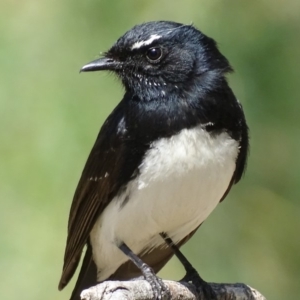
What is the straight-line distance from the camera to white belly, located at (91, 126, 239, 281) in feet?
9.53

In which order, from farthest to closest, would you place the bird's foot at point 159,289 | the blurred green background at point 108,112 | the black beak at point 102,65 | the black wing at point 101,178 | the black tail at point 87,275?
the blurred green background at point 108,112
the black tail at point 87,275
the black beak at point 102,65
the black wing at point 101,178
the bird's foot at point 159,289

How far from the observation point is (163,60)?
10.1 feet

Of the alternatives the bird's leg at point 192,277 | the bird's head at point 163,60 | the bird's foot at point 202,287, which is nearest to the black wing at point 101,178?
the bird's head at point 163,60

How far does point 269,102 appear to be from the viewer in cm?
429

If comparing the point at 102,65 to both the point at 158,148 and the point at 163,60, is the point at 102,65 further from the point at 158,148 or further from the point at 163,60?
the point at 158,148

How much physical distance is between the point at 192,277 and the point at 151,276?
12.9 inches

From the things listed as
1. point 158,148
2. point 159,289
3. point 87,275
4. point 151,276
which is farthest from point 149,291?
point 87,275

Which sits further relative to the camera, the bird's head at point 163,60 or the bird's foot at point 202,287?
the bird's foot at point 202,287

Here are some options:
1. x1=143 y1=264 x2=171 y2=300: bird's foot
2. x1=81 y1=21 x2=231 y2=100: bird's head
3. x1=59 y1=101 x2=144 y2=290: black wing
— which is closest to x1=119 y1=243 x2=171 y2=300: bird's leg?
x1=143 y1=264 x2=171 y2=300: bird's foot

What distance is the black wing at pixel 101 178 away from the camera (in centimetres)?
299

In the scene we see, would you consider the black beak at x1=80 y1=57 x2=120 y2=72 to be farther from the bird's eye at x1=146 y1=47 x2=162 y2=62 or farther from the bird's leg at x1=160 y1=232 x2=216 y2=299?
the bird's leg at x1=160 y1=232 x2=216 y2=299

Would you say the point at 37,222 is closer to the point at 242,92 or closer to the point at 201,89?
the point at 242,92

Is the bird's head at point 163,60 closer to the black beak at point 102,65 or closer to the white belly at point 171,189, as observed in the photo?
the black beak at point 102,65

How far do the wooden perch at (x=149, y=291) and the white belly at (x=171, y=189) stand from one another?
9.2 inches
